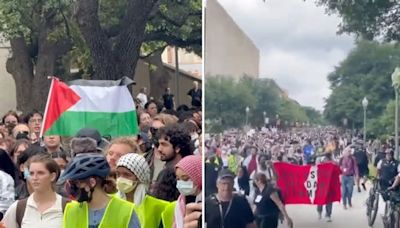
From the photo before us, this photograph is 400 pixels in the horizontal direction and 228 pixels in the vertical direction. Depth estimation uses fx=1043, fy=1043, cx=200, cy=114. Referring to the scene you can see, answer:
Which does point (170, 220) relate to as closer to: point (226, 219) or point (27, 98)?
point (226, 219)

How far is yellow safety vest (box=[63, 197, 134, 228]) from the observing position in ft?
18.8

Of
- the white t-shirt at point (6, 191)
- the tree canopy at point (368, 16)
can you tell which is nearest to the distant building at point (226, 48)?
the tree canopy at point (368, 16)

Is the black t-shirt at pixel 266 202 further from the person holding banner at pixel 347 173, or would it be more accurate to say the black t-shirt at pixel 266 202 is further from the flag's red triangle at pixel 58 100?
the flag's red triangle at pixel 58 100

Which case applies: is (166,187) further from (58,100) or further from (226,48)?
(58,100)

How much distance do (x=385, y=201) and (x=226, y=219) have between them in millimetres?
737

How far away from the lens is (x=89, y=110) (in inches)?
463

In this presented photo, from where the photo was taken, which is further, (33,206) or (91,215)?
(33,206)

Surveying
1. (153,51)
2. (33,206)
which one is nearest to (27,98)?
(153,51)

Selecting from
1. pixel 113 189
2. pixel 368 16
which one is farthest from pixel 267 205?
pixel 113 189

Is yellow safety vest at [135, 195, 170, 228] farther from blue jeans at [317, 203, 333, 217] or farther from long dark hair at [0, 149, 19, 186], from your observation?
long dark hair at [0, 149, 19, 186]

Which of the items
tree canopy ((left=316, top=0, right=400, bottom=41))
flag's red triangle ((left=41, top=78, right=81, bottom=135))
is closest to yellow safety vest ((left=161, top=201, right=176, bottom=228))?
tree canopy ((left=316, top=0, right=400, bottom=41))

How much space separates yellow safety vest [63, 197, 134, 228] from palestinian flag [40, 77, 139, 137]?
5.47 meters

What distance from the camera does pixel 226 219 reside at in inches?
184

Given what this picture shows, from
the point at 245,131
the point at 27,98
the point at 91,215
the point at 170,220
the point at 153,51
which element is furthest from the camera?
the point at 153,51
